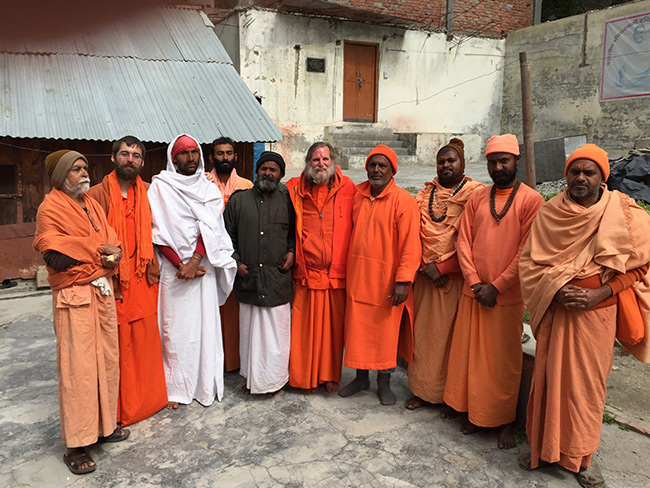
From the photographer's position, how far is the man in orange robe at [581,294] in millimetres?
2838

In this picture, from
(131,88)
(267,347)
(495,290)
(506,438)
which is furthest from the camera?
(131,88)

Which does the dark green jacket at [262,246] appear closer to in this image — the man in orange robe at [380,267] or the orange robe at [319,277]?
the orange robe at [319,277]

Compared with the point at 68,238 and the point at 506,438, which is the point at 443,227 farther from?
the point at 68,238

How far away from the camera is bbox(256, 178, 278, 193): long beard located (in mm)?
3990

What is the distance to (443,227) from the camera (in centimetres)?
379

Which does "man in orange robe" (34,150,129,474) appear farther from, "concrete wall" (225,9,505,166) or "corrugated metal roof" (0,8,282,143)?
"concrete wall" (225,9,505,166)

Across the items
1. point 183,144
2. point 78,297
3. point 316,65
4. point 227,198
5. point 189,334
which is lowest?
point 189,334

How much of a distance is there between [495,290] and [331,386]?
5.17 ft

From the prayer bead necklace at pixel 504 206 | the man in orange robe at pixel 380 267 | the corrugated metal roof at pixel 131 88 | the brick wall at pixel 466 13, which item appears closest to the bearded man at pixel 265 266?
the man in orange robe at pixel 380 267

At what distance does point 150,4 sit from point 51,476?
774 cm

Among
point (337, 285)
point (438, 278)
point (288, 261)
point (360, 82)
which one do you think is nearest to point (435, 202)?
point (438, 278)

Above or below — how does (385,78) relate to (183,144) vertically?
above

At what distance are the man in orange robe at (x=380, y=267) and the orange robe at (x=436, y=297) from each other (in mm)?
70

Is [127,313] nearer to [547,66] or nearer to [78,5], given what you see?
[78,5]
